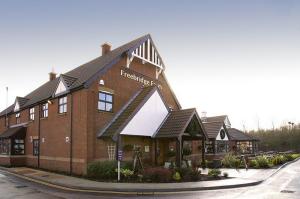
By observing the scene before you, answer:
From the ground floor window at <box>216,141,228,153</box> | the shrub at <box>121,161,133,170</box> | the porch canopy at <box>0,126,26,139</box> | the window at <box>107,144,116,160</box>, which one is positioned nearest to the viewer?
the shrub at <box>121,161,133,170</box>

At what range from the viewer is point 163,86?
2894cm

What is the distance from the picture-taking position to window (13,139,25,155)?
28303mm

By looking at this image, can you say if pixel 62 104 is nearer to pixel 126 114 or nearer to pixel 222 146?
pixel 126 114

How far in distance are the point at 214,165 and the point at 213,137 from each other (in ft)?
30.0

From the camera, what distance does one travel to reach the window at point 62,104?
904 inches

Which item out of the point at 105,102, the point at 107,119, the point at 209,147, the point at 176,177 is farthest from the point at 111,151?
the point at 209,147

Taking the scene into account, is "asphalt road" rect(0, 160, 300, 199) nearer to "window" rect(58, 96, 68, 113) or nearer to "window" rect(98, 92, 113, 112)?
"window" rect(98, 92, 113, 112)

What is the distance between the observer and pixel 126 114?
21.7 metres

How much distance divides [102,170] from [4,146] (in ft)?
52.3

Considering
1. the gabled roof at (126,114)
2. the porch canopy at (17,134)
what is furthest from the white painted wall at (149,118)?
the porch canopy at (17,134)

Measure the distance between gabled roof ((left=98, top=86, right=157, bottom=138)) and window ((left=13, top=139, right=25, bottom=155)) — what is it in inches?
→ 480

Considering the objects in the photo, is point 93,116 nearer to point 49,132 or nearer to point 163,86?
point 49,132

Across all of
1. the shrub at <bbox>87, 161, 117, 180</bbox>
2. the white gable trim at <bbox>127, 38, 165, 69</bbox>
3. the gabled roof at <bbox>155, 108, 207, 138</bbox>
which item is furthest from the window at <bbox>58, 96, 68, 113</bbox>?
the gabled roof at <bbox>155, 108, 207, 138</bbox>

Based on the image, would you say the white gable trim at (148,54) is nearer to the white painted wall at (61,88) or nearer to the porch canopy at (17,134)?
the white painted wall at (61,88)
